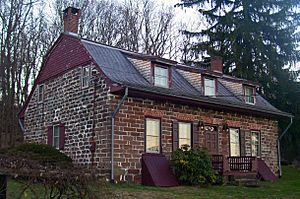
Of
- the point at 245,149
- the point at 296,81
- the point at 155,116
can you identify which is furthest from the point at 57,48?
the point at 296,81

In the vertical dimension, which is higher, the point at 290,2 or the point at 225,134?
the point at 290,2

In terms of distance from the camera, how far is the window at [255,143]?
74.4ft

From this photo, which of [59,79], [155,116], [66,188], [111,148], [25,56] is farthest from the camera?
[25,56]

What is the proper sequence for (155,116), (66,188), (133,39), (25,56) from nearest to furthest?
1. (66,188)
2. (155,116)
3. (25,56)
4. (133,39)

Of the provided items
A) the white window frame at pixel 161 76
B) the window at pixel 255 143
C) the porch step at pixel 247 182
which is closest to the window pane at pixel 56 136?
the white window frame at pixel 161 76

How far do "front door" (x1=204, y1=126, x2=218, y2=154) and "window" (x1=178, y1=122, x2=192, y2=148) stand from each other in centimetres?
104

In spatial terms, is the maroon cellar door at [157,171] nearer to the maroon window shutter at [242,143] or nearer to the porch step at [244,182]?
the porch step at [244,182]

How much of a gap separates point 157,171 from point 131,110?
263 cm

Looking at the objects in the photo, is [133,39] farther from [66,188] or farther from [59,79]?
[66,188]

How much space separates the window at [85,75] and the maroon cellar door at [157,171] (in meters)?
4.08

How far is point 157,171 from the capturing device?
17.0 m

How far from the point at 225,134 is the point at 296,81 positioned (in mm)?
12766

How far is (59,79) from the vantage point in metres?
20.8

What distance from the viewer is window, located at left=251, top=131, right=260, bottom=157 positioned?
74.4ft
